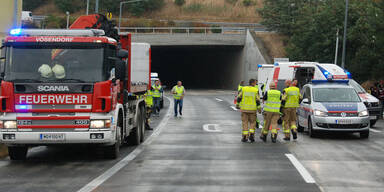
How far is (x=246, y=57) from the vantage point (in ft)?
194

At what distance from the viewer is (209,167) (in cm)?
1097

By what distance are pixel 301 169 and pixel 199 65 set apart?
66.8 metres

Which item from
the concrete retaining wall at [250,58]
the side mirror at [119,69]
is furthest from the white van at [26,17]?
the side mirror at [119,69]

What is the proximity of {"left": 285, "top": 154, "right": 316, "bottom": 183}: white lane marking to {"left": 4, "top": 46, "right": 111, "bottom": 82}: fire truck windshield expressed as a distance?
4234 mm

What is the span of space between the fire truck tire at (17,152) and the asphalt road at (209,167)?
0.23 meters

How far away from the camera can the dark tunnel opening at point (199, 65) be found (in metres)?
63.6

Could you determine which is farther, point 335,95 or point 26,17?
point 26,17

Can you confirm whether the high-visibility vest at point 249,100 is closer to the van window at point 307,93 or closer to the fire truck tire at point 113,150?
the van window at point 307,93

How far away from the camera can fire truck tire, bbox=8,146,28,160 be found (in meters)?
12.1

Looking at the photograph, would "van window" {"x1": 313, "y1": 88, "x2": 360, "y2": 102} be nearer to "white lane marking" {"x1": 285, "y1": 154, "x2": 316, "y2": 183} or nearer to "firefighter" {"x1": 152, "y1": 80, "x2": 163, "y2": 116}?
"white lane marking" {"x1": 285, "y1": 154, "x2": 316, "y2": 183}

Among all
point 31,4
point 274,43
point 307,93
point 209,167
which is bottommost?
point 209,167

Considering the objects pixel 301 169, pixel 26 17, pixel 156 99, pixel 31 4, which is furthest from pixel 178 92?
pixel 31 4

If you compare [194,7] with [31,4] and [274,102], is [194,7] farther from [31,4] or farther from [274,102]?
[274,102]

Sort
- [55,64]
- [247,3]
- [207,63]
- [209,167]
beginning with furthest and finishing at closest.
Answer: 1. [247,3]
2. [207,63]
3. [55,64]
4. [209,167]
